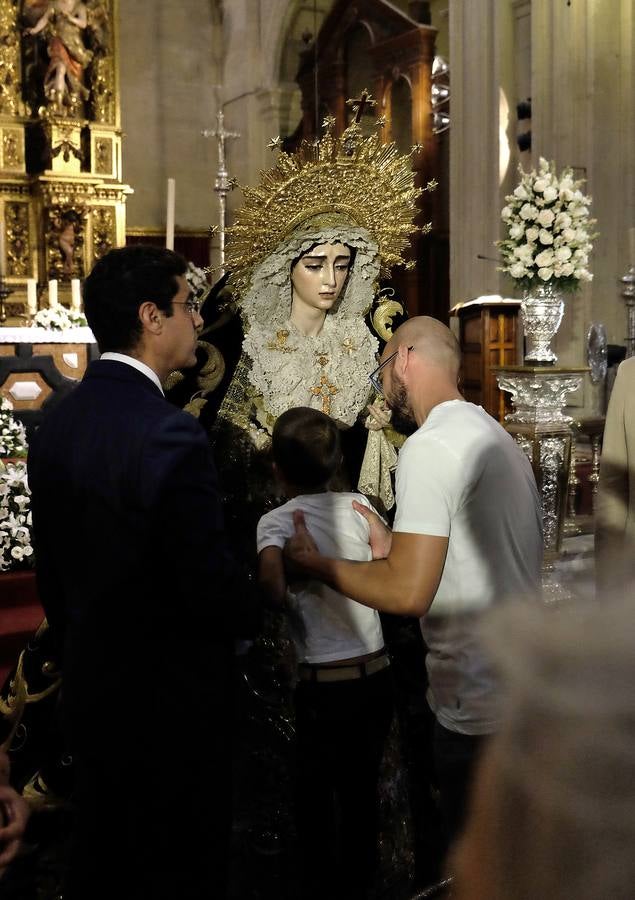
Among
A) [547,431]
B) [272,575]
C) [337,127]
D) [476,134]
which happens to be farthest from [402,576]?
[337,127]

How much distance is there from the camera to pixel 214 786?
6.53 feet

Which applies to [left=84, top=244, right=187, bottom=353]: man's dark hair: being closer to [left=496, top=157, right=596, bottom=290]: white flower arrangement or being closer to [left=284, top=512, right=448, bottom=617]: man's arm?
[left=284, top=512, right=448, bottom=617]: man's arm

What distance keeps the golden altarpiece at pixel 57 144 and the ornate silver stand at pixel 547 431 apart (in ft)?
20.2

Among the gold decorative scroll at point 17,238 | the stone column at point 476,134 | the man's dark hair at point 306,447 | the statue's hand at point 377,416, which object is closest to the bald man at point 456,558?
the man's dark hair at point 306,447

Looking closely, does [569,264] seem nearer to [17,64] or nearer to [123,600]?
[123,600]

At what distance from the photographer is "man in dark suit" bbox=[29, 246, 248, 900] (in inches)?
72.0

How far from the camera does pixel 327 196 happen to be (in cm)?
297

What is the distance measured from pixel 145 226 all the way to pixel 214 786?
37.0 feet

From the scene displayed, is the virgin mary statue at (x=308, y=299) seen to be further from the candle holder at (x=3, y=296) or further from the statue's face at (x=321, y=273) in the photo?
the candle holder at (x=3, y=296)

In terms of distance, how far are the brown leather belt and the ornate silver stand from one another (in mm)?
3197

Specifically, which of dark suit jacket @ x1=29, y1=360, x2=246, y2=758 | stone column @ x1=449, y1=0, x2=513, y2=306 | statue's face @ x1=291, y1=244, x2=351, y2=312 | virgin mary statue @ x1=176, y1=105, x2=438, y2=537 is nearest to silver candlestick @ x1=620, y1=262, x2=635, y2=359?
stone column @ x1=449, y1=0, x2=513, y2=306

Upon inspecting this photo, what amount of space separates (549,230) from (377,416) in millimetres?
2909

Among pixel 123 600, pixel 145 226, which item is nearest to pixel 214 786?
pixel 123 600

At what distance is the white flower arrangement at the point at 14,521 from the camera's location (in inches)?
166
